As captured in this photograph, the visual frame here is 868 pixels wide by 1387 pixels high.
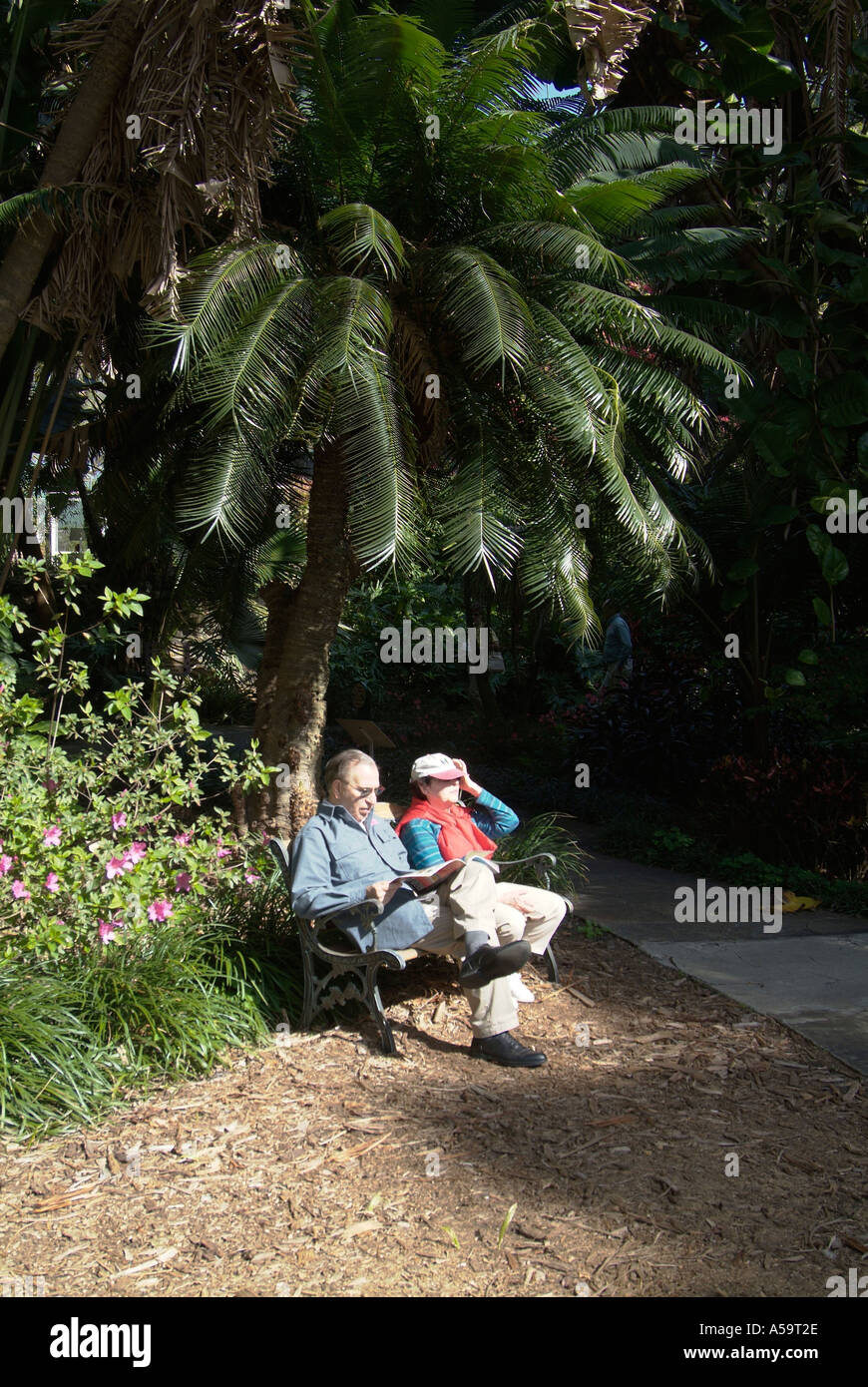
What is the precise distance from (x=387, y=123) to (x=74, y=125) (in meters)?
1.71

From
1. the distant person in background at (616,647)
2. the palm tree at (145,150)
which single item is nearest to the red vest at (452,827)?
the palm tree at (145,150)

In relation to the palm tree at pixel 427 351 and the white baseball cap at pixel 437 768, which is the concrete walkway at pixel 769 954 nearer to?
the white baseball cap at pixel 437 768

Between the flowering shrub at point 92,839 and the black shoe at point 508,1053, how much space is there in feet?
4.29

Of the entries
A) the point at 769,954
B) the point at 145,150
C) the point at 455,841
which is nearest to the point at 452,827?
the point at 455,841

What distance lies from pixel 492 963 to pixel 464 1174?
86 cm

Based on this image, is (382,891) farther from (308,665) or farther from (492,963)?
(308,665)

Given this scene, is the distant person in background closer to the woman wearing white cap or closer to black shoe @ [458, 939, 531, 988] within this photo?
the woman wearing white cap

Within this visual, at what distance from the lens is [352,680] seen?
13656mm

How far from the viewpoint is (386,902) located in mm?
4414

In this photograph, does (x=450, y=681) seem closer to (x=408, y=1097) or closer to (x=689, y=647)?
(x=689, y=647)

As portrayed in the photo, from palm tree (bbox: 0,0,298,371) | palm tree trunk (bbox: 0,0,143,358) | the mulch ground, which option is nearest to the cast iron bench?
the mulch ground

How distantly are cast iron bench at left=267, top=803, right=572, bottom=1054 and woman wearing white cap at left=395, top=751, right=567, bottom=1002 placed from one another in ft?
1.43

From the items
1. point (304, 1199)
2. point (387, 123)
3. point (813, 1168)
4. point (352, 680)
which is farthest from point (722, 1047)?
point (352, 680)

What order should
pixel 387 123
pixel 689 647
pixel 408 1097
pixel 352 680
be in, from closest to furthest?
pixel 408 1097
pixel 387 123
pixel 689 647
pixel 352 680
